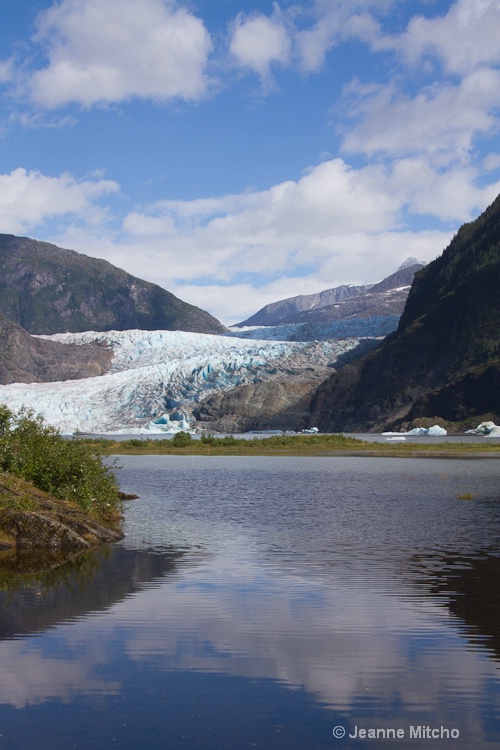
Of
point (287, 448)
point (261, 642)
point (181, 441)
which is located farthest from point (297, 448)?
point (261, 642)

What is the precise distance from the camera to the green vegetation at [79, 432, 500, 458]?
75438 millimetres

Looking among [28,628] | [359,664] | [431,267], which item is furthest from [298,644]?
[431,267]

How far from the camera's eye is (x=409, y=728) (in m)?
Result: 8.09

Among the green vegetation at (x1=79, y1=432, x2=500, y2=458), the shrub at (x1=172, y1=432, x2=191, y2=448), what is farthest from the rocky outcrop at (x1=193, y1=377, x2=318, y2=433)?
the shrub at (x1=172, y1=432, x2=191, y2=448)

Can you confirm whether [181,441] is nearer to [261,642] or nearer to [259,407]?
[259,407]

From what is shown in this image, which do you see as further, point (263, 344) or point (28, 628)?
point (263, 344)

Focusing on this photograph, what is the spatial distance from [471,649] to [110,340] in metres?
167

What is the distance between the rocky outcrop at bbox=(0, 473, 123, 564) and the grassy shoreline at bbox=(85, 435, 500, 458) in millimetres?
49623

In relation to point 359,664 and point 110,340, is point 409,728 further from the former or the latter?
point 110,340

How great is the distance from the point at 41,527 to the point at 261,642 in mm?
9900

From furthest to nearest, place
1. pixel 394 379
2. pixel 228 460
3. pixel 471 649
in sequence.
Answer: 1. pixel 394 379
2. pixel 228 460
3. pixel 471 649

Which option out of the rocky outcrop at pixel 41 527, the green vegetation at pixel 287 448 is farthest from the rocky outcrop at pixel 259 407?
the rocky outcrop at pixel 41 527

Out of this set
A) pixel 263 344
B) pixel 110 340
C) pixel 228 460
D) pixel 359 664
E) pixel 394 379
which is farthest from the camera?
pixel 110 340

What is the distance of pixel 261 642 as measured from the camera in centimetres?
1114
